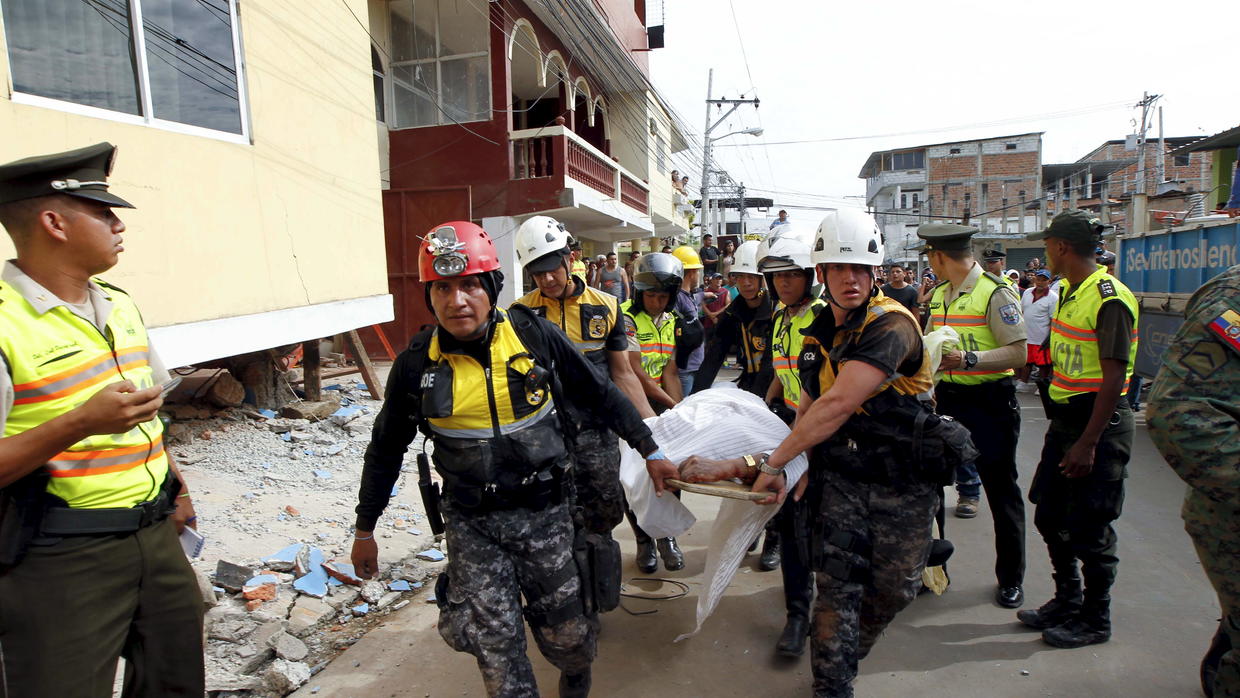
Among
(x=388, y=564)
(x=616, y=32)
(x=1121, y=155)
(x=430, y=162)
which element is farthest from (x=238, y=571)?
(x=1121, y=155)

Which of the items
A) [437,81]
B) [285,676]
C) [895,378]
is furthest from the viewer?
[437,81]

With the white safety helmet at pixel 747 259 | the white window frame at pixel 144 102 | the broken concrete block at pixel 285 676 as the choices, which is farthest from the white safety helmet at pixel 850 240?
the white window frame at pixel 144 102

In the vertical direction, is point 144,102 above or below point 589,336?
above

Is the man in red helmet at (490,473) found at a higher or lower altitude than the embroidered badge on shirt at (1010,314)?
lower

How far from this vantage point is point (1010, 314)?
3631 mm

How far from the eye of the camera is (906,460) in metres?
2.51

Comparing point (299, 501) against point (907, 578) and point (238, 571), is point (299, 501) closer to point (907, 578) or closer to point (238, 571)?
point (238, 571)

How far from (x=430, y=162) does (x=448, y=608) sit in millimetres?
10550

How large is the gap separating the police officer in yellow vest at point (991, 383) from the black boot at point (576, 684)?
2.28 metres

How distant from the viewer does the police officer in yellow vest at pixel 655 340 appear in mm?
4215

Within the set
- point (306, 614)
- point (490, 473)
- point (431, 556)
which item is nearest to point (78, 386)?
point (490, 473)

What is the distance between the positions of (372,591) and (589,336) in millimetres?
1895

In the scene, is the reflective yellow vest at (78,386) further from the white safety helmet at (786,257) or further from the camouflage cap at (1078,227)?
the camouflage cap at (1078,227)

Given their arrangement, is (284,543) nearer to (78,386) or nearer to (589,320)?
(589,320)
